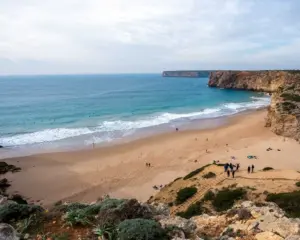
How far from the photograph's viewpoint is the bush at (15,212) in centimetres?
824

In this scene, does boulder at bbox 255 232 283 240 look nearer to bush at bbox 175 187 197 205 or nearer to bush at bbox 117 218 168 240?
bush at bbox 117 218 168 240

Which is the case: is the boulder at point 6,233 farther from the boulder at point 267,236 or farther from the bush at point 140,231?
the boulder at point 267,236

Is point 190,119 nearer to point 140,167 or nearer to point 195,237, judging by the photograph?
point 140,167

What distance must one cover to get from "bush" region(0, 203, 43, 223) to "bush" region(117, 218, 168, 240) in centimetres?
325

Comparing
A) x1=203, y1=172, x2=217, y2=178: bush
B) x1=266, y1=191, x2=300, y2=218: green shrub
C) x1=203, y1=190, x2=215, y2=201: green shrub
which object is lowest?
x1=203, y1=172, x2=217, y2=178: bush

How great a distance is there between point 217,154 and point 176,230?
918 inches

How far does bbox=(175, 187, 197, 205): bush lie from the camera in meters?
15.8

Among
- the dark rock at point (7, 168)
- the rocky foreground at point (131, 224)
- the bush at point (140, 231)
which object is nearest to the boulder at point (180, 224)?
the rocky foreground at point (131, 224)

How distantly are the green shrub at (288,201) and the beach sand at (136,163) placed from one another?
31.3 feet

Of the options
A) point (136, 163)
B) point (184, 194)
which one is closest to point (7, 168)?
point (136, 163)

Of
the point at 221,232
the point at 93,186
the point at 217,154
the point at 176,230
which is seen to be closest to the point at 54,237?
the point at 176,230

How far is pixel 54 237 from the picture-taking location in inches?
274

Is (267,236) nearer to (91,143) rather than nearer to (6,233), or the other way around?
(6,233)

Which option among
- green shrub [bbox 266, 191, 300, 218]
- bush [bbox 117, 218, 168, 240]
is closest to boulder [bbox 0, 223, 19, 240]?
bush [bbox 117, 218, 168, 240]
